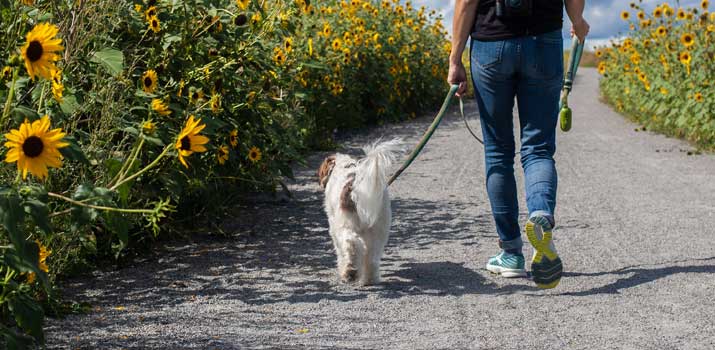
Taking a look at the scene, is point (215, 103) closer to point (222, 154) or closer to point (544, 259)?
point (222, 154)

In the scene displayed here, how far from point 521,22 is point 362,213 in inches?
50.7

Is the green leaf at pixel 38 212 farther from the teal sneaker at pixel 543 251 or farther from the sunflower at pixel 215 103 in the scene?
the teal sneaker at pixel 543 251

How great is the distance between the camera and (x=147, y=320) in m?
3.86

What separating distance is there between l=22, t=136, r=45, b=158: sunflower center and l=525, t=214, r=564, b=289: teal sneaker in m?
2.57

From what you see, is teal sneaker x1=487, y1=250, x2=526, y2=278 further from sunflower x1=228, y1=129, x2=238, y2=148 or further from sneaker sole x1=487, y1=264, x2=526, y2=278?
sunflower x1=228, y1=129, x2=238, y2=148

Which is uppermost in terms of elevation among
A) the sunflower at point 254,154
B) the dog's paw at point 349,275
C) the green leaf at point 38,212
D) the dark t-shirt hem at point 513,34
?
the dark t-shirt hem at point 513,34

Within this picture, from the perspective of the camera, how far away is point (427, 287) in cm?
453

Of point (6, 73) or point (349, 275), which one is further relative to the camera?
point (349, 275)

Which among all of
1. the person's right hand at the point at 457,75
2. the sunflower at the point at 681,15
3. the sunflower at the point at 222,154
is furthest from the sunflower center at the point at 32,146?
the sunflower at the point at 681,15

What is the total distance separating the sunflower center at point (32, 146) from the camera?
Result: 2312 mm

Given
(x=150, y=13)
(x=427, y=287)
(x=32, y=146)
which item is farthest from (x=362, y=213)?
(x=32, y=146)

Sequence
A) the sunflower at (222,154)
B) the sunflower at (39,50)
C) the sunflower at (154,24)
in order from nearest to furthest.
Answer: the sunflower at (39,50), the sunflower at (154,24), the sunflower at (222,154)

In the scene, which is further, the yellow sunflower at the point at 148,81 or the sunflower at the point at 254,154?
the sunflower at the point at 254,154

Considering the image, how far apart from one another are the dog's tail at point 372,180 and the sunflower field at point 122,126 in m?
0.79
